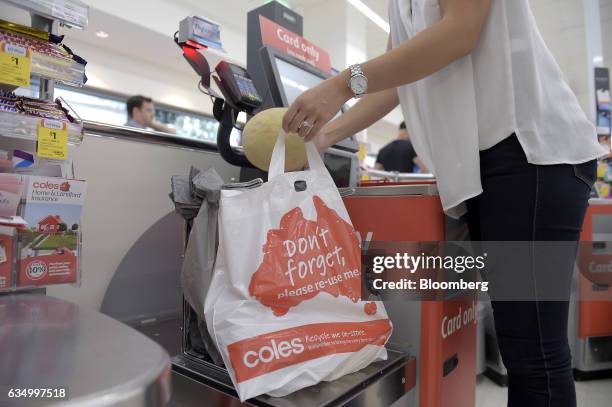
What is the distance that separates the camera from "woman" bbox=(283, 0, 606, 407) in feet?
2.41

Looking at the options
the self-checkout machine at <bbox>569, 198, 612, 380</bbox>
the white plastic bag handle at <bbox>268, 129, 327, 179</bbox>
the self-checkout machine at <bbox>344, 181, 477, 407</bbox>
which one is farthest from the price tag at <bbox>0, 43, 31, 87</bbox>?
the self-checkout machine at <bbox>569, 198, 612, 380</bbox>

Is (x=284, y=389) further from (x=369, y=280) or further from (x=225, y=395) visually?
(x=369, y=280)

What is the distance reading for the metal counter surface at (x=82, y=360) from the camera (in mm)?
364

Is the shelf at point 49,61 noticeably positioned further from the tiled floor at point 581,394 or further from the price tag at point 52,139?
the tiled floor at point 581,394

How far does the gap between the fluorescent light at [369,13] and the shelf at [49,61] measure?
212 inches

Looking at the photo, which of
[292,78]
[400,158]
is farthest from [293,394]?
[400,158]

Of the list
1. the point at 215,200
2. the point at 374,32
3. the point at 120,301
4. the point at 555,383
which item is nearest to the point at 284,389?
the point at 215,200

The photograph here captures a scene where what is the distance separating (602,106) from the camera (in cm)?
484

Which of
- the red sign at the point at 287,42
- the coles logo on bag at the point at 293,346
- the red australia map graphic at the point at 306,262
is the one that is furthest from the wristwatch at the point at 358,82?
the red sign at the point at 287,42

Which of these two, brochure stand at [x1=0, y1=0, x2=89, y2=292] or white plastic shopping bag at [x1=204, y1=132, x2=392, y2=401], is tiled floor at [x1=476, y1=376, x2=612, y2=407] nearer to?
white plastic shopping bag at [x1=204, y1=132, x2=392, y2=401]

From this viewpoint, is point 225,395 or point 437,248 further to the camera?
point 437,248

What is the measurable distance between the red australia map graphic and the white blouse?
228 millimetres

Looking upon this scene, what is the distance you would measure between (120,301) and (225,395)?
1.85 ft

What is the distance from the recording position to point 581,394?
6.30ft
